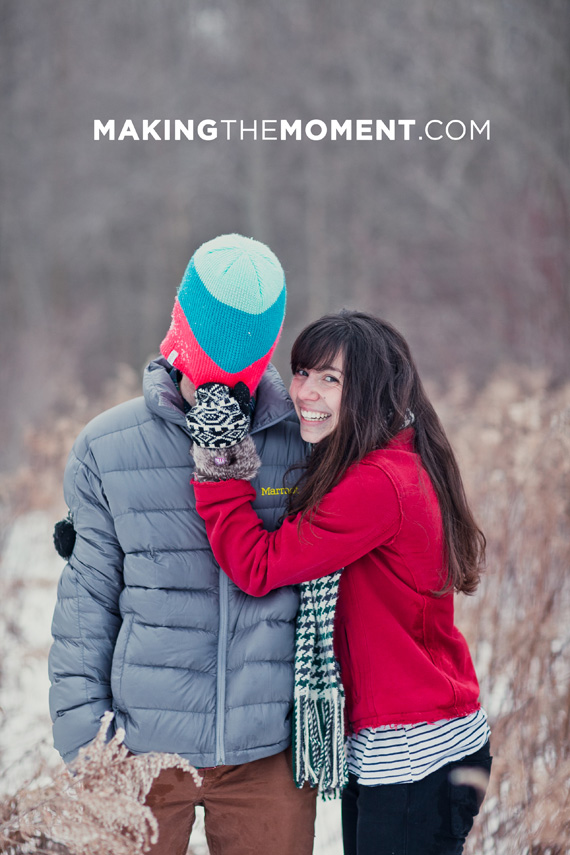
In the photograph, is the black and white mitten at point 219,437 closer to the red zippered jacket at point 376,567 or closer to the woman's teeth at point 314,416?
the red zippered jacket at point 376,567

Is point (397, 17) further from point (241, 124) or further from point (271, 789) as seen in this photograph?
point (271, 789)

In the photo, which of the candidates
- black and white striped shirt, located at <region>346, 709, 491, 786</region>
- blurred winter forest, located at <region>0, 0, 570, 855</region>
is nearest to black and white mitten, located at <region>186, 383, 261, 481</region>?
black and white striped shirt, located at <region>346, 709, 491, 786</region>

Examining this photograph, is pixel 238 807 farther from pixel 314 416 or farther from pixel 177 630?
pixel 314 416

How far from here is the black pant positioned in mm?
1859

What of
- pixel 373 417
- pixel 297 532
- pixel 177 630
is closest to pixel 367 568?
pixel 297 532

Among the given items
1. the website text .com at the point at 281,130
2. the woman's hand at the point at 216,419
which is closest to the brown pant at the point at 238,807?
the woman's hand at the point at 216,419

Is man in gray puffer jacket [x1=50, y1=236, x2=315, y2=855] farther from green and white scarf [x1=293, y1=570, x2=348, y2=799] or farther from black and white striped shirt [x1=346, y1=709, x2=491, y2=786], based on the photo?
black and white striped shirt [x1=346, y1=709, x2=491, y2=786]

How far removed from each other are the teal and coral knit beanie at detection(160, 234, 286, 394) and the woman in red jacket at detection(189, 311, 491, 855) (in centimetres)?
9

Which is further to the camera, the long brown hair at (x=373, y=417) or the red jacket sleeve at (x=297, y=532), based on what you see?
the long brown hair at (x=373, y=417)

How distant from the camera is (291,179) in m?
13.0

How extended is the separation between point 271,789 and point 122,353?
12359 mm

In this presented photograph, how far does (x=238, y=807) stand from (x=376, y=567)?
644 millimetres

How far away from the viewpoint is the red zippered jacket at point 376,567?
177 centimetres

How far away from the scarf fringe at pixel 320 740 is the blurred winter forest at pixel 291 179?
6.17 meters
